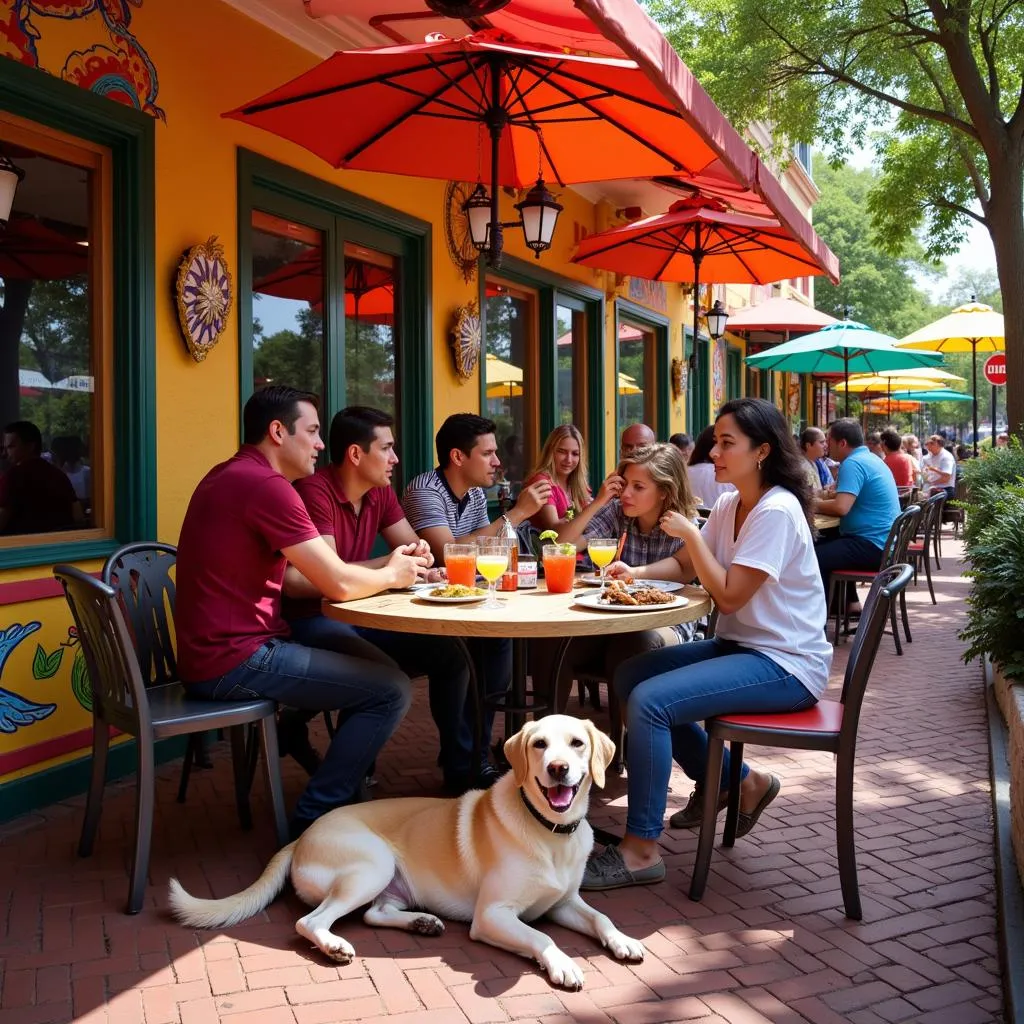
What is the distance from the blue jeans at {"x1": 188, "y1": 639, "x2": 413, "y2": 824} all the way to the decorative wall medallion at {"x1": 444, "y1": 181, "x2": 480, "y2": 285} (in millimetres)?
4492

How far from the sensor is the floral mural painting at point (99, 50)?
3984mm

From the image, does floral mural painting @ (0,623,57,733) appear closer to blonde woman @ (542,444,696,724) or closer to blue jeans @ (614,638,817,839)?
blonde woman @ (542,444,696,724)

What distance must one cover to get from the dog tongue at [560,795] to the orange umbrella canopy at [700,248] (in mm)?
5442

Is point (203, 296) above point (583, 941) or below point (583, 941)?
above

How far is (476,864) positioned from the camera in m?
2.99

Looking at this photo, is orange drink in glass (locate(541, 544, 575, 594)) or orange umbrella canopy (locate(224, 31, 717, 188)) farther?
orange umbrella canopy (locate(224, 31, 717, 188))

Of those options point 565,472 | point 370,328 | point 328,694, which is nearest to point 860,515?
point 565,472

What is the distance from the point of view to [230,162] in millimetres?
5227

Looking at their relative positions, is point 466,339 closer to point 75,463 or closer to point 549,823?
point 75,463

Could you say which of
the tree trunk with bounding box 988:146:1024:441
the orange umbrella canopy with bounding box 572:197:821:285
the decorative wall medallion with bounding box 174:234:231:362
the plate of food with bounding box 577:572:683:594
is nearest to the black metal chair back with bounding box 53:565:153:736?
the plate of food with bounding box 577:572:683:594

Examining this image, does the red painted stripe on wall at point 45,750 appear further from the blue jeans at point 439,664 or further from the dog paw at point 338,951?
the dog paw at point 338,951

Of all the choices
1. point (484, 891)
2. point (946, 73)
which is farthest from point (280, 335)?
point (946, 73)

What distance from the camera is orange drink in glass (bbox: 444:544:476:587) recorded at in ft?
12.3

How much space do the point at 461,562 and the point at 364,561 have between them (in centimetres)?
62
